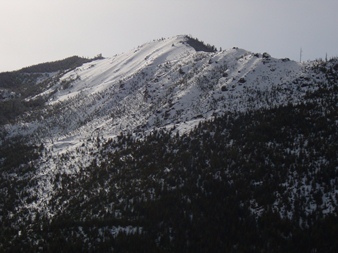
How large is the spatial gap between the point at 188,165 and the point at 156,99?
16840 millimetres

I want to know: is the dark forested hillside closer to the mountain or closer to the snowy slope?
the mountain

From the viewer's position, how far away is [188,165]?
65.5 feet

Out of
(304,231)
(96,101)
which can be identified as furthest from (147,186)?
(96,101)

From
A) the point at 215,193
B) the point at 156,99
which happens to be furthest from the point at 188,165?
the point at 156,99

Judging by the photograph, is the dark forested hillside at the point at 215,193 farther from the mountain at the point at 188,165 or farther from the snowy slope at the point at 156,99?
the snowy slope at the point at 156,99

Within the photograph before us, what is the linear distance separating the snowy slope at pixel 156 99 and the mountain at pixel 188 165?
0.64ft

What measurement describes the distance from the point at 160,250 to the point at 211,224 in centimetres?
291

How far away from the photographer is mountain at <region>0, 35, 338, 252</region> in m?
13.7

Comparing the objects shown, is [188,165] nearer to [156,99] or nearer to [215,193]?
[215,193]

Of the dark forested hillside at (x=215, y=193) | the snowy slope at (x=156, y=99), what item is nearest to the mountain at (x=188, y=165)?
the dark forested hillside at (x=215, y=193)

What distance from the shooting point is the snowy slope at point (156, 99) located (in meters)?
27.1

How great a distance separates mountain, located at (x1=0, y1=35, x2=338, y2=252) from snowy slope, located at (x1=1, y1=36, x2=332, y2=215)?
195 mm

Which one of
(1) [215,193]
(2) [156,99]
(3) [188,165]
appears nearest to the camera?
(1) [215,193]

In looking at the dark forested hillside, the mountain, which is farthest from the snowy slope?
the dark forested hillside
